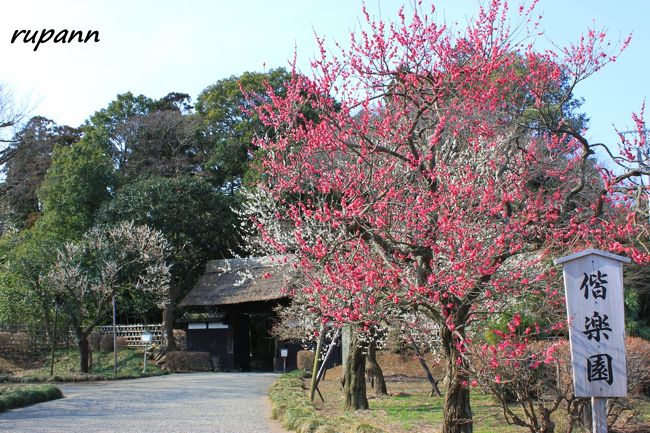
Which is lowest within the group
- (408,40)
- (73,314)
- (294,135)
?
(73,314)

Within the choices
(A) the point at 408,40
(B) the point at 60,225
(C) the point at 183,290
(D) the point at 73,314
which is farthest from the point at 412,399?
(B) the point at 60,225

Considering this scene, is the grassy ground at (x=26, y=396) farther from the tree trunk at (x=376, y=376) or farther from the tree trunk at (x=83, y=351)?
the tree trunk at (x=376, y=376)

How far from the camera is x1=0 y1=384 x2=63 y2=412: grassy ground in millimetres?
11414

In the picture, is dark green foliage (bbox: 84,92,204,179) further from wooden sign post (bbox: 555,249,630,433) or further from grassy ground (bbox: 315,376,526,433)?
wooden sign post (bbox: 555,249,630,433)

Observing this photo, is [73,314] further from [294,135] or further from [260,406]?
[294,135]

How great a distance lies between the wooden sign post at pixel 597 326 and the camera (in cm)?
547

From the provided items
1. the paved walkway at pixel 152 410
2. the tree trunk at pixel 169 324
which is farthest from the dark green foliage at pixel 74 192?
the paved walkway at pixel 152 410

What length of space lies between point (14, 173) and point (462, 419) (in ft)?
80.5

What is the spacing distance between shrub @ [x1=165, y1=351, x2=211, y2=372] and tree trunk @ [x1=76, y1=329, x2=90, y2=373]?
261 centimetres

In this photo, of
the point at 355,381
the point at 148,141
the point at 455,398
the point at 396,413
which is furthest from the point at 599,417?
the point at 148,141

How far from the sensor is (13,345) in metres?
23.2

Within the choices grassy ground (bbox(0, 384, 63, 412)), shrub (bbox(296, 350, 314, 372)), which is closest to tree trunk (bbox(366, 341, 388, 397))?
grassy ground (bbox(0, 384, 63, 412))

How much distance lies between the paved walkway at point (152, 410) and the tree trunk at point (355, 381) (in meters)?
1.38

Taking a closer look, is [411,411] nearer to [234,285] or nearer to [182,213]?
[234,285]
